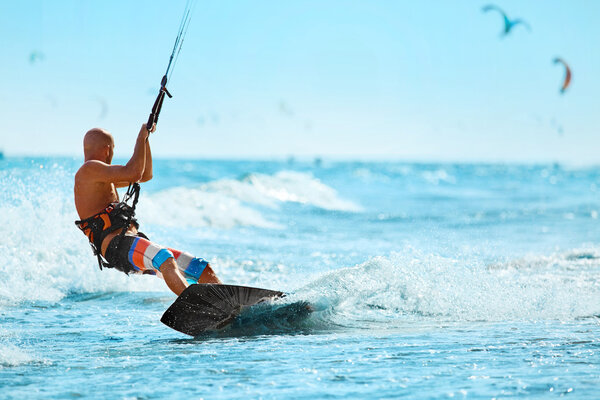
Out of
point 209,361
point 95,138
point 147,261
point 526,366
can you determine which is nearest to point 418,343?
point 526,366

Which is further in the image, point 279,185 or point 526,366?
point 279,185

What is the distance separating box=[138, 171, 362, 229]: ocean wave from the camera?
2019cm

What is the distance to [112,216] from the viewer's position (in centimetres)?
597

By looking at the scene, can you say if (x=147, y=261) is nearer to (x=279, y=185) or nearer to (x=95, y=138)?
(x=95, y=138)

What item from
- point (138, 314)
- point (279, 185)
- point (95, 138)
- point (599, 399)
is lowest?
point (599, 399)

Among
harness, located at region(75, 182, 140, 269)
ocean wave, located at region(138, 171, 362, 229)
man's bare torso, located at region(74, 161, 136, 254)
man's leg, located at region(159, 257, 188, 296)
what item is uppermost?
ocean wave, located at region(138, 171, 362, 229)

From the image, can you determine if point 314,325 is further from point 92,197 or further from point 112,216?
point 92,197

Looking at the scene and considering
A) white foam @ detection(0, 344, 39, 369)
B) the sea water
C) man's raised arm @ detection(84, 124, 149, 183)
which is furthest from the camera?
man's raised arm @ detection(84, 124, 149, 183)

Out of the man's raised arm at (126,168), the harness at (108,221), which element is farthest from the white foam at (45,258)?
the man's raised arm at (126,168)

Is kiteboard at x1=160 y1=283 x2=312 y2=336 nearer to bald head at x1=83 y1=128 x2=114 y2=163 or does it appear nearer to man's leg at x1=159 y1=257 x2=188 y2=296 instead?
man's leg at x1=159 y1=257 x2=188 y2=296

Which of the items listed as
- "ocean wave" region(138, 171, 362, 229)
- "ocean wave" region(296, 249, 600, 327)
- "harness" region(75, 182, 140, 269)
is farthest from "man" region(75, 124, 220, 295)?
"ocean wave" region(138, 171, 362, 229)

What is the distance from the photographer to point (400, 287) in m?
7.64

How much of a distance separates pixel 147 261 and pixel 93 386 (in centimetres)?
157

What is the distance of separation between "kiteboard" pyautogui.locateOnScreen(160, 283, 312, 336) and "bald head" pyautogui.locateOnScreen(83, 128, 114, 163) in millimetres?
1401
